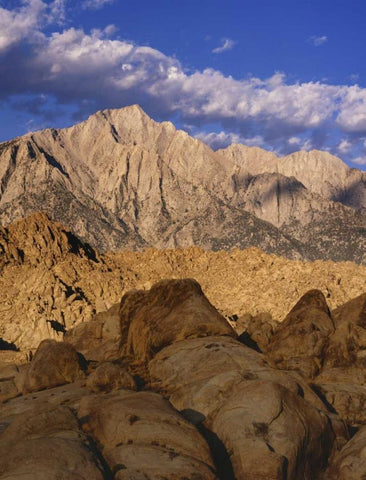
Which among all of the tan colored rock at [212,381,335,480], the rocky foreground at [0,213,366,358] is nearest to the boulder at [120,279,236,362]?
the tan colored rock at [212,381,335,480]

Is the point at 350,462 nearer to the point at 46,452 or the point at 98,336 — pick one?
the point at 46,452

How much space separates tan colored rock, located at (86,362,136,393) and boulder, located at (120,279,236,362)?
4.89 meters

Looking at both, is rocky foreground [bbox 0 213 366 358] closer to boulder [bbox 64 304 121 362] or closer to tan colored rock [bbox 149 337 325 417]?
boulder [bbox 64 304 121 362]

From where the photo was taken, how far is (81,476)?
601 inches

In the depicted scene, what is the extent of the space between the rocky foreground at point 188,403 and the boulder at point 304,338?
0.08 metres

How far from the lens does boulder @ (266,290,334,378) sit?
30172mm

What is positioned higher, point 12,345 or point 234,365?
point 234,365

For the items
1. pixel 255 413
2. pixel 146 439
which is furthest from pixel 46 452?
pixel 255 413

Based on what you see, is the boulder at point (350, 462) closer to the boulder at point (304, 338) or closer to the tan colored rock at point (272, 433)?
the tan colored rock at point (272, 433)

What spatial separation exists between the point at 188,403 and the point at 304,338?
1138 cm

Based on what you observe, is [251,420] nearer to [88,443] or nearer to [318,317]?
[88,443]

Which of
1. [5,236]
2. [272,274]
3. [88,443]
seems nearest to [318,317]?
[88,443]

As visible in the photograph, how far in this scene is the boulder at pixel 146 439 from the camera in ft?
53.2

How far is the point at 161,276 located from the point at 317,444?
214 feet
